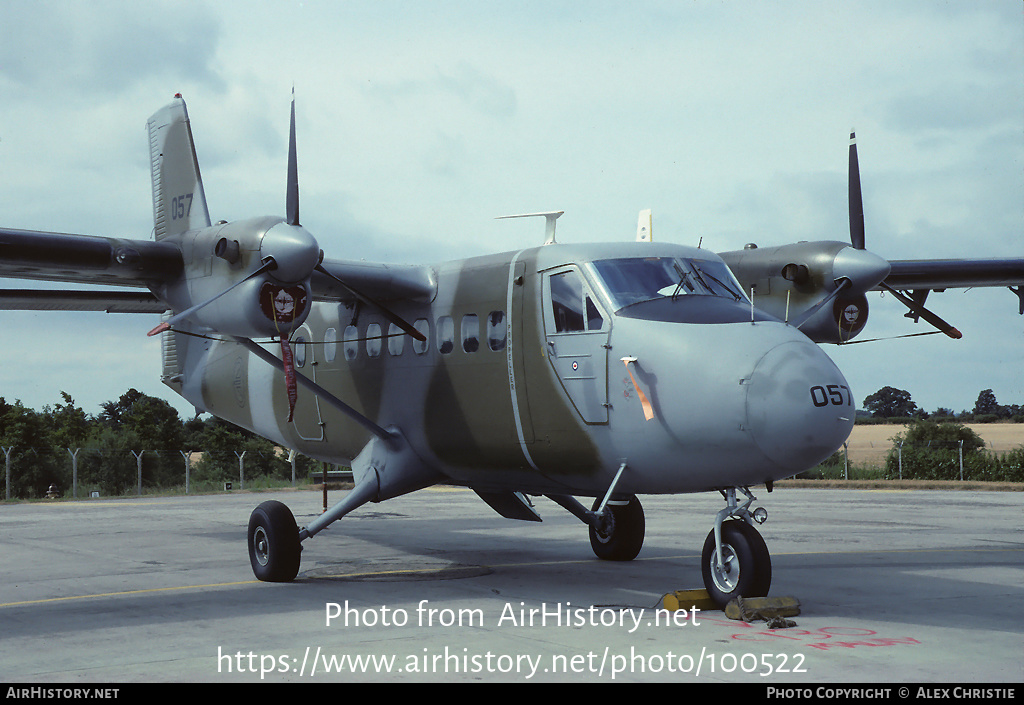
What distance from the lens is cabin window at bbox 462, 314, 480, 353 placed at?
35.6ft

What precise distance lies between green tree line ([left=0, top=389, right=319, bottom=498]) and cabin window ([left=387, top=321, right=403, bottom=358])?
18626 mm

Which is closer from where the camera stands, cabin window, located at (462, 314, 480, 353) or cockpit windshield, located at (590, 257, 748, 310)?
cockpit windshield, located at (590, 257, 748, 310)

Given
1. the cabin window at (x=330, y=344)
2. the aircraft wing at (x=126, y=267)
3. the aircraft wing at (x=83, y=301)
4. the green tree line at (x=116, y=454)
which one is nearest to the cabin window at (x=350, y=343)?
the cabin window at (x=330, y=344)

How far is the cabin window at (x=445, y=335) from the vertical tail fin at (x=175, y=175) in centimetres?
434

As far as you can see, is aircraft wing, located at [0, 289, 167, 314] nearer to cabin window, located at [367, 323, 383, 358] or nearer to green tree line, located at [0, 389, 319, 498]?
cabin window, located at [367, 323, 383, 358]

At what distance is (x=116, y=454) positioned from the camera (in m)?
35.0

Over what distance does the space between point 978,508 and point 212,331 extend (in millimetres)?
17838

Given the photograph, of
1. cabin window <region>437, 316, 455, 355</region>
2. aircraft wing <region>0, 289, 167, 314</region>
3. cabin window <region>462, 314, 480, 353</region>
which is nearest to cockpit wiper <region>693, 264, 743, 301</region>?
cabin window <region>462, 314, 480, 353</region>

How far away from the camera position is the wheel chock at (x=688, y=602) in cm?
884

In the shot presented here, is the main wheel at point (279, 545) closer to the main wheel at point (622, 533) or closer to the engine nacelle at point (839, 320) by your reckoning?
the main wheel at point (622, 533)

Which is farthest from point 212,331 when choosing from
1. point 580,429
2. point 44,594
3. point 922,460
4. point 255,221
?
point 922,460

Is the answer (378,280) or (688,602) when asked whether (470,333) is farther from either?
(688,602)

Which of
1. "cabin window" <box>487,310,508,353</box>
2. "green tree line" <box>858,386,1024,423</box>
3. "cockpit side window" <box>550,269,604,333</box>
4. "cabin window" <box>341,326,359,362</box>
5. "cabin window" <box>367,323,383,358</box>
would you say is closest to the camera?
"cockpit side window" <box>550,269,604,333</box>

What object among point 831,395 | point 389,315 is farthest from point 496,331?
point 831,395
